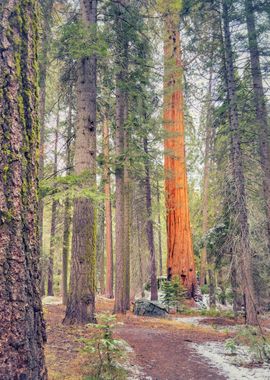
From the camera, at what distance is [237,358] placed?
19.9ft

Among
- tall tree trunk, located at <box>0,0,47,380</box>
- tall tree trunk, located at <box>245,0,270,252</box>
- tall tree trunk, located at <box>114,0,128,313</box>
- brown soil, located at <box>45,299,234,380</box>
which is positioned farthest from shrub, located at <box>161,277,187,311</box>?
tall tree trunk, located at <box>0,0,47,380</box>

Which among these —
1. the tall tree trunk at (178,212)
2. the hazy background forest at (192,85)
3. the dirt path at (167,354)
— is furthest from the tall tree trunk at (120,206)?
the tall tree trunk at (178,212)

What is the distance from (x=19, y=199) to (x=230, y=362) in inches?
199

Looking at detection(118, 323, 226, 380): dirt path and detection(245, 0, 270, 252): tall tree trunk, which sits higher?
detection(245, 0, 270, 252): tall tree trunk

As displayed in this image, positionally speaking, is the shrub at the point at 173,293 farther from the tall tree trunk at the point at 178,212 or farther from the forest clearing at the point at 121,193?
the tall tree trunk at the point at 178,212

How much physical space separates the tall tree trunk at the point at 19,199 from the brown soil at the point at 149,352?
6.59 feet

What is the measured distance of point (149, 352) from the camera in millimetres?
6148

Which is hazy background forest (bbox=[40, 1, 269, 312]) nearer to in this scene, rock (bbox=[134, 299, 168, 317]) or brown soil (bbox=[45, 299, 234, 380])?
brown soil (bbox=[45, 299, 234, 380])

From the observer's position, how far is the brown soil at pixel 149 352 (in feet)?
15.1

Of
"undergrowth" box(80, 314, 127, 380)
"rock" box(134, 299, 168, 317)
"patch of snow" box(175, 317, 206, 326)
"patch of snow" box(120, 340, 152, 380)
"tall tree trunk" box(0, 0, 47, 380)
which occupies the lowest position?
"patch of snow" box(175, 317, 206, 326)

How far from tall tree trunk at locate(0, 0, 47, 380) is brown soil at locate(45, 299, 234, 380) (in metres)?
2.01

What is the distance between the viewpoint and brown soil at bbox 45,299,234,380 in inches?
181

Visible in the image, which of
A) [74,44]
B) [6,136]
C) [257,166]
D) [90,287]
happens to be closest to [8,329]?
[6,136]

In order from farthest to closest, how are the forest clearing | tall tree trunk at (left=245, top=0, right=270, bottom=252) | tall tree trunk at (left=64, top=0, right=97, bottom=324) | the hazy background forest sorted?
tall tree trunk at (left=245, top=0, right=270, bottom=252) < the hazy background forest < tall tree trunk at (left=64, top=0, right=97, bottom=324) < the forest clearing
